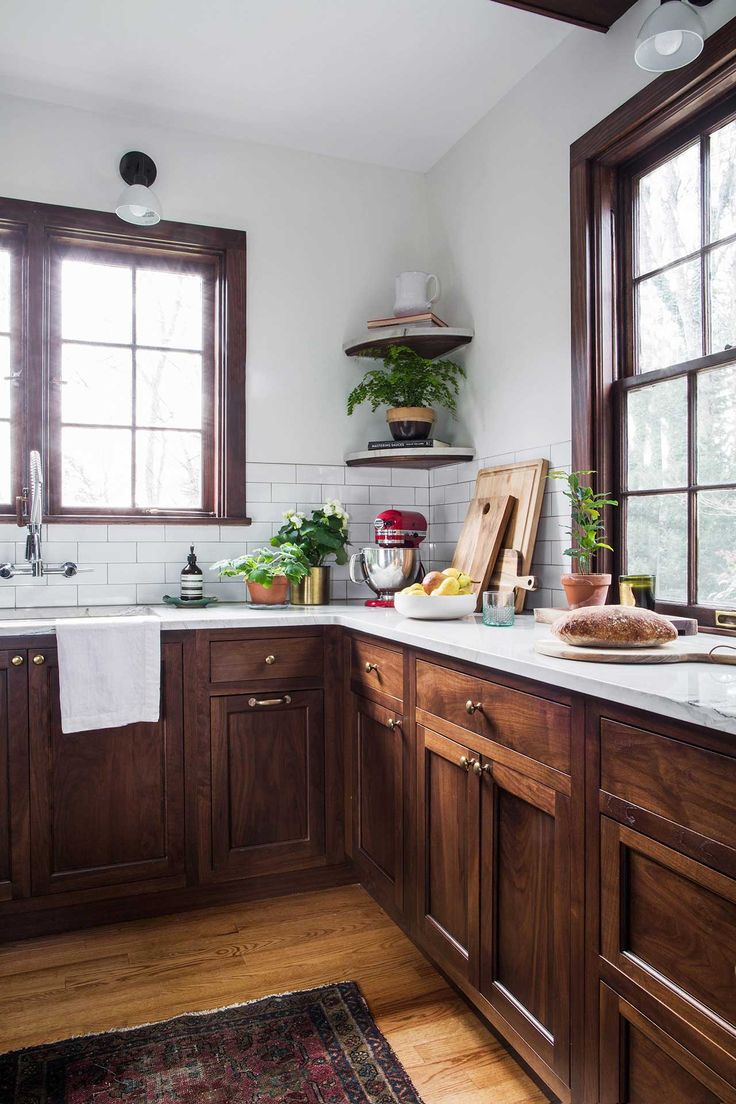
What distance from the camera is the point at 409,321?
10.0 feet

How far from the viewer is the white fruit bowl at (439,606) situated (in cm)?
226

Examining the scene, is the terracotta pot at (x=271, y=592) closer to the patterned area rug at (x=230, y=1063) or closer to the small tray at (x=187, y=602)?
the small tray at (x=187, y=602)

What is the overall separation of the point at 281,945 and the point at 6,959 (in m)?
0.77

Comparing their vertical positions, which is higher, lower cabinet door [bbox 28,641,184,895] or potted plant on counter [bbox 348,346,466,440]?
potted plant on counter [bbox 348,346,466,440]

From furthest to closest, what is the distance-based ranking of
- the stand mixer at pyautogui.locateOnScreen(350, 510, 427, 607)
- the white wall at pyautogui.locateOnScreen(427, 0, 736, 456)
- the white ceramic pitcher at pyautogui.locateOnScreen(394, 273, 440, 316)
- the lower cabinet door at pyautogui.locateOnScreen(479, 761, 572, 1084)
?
the white ceramic pitcher at pyautogui.locateOnScreen(394, 273, 440, 316)
the stand mixer at pyautogui.locateOnScreen(350, 510, 427, 607)
the white wall at pyautogui.locateOnScreen(427, 0, 736, 456)
the lower cabinet door at pyautogui.locateOnScreen(479, 761, 572, 1084)

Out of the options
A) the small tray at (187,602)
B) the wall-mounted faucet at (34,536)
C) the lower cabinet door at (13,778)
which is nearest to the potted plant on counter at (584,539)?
the small tray at (187,602)

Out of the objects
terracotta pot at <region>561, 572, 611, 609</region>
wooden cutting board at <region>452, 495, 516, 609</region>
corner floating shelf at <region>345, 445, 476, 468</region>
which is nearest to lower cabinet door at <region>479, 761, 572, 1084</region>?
terracotta pot at <region>561, 572, 611, 609</region>

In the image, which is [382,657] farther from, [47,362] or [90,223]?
[90,223]

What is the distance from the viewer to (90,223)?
289 centimetres

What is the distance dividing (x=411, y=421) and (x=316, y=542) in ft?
2.00

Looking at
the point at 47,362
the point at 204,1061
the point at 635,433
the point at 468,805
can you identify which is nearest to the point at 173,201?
the point at 47,362

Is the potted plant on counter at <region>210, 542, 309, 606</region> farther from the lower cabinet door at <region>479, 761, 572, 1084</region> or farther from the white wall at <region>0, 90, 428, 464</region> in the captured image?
the lower cabinet door at <region>479, 761, 572, 1084</region>

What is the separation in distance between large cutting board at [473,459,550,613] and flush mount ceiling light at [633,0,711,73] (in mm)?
1147

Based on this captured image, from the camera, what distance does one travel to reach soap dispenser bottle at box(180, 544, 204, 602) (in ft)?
9.27
